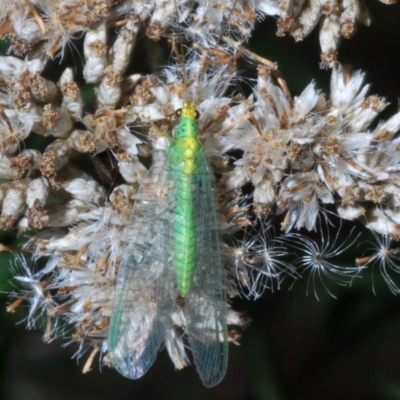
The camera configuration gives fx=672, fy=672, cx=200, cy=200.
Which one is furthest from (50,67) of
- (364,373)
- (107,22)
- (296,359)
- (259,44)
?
(364,373)

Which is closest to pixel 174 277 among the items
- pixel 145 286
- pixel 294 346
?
pixel 145 286

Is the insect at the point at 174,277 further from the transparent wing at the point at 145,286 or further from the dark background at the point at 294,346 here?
the dark background at the point at 294,346

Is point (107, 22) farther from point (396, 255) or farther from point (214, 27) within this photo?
point (396, 255)

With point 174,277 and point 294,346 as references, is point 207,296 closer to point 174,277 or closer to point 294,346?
point 174,277

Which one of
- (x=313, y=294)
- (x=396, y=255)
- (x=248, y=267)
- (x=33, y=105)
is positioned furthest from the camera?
(x=313, y=294)

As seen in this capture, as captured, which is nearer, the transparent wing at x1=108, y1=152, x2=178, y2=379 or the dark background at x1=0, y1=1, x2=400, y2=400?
the transparent wing at x1=108, y1=152, x2=178, y2=379

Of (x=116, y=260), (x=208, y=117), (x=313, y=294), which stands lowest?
(x=313, y=294)

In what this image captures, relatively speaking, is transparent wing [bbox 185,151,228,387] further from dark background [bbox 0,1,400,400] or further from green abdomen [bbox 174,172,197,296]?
dark background [bbox 0,1,400,400]

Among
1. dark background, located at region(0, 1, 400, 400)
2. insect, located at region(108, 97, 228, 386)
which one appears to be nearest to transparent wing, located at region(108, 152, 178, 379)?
insect, located at region(108, 97, 228, 386)
